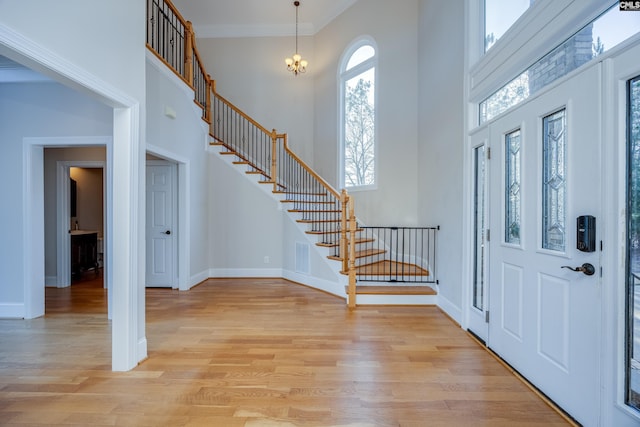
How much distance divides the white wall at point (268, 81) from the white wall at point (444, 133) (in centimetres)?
307

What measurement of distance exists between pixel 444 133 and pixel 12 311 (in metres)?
5.96

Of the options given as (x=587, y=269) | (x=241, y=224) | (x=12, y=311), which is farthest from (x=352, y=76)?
(x=12, y=311)

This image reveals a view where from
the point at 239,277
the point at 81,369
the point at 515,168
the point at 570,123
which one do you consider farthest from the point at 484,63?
the point at 239,277

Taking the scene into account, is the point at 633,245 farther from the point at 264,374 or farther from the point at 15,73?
the point at 15,73

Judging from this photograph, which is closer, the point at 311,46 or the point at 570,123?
the point at 570,123

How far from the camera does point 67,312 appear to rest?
4.18 metres

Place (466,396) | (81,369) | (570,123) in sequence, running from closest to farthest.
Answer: (570,123), (466,396), (81,369)

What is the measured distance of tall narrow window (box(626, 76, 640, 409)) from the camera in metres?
1.66

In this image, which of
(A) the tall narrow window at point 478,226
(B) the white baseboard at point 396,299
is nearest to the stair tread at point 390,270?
(B) the white baseboard at point 396,299

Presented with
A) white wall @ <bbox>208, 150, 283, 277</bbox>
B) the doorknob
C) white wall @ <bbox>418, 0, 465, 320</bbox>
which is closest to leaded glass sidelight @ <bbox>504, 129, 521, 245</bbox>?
the doorknob

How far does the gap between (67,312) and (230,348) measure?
269cm

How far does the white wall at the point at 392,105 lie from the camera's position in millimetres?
5561

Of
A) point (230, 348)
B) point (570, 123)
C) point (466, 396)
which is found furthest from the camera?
point (230, 348)

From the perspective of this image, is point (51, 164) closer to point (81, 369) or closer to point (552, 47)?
point (81, 369)
